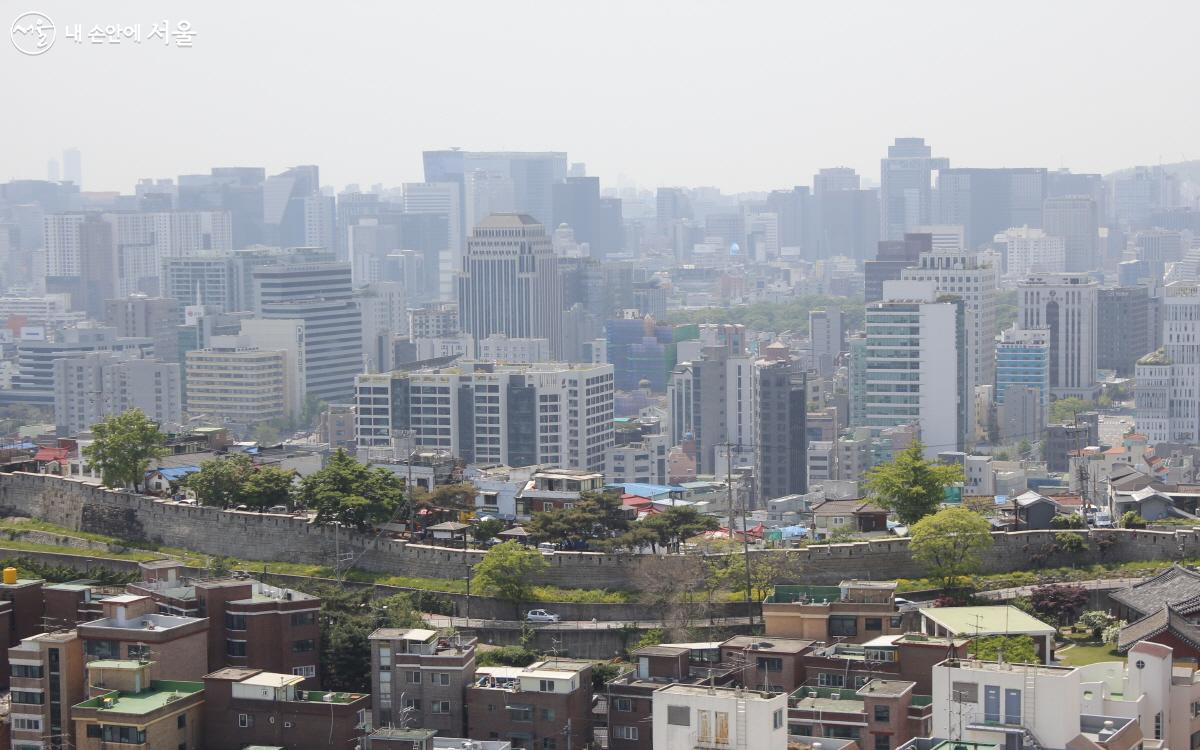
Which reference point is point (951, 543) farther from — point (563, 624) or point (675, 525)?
point (563, 624)

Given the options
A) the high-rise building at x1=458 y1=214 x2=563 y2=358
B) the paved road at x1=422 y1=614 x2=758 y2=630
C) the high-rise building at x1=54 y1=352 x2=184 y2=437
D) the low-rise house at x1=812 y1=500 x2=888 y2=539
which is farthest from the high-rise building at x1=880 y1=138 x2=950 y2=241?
the paved road at x1=422 y1=614 x2=758 y2=630

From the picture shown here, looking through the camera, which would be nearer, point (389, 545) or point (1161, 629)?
point (1161, 629)

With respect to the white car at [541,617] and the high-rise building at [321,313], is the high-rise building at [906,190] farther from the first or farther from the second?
the white car at [541,617]

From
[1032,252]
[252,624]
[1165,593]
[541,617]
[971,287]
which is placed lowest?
[541,617]

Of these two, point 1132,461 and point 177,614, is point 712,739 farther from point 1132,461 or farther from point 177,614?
point 1132,461

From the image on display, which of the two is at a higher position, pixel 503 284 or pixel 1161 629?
pixel 503 284

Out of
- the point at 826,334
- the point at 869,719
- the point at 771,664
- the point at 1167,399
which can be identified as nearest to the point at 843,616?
the point at 771,664

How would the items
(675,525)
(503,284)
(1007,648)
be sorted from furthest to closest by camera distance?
(503,284)
(675,525)
(1007,648)

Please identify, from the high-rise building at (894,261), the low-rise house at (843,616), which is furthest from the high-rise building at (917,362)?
the low-rise house at (843,616)
